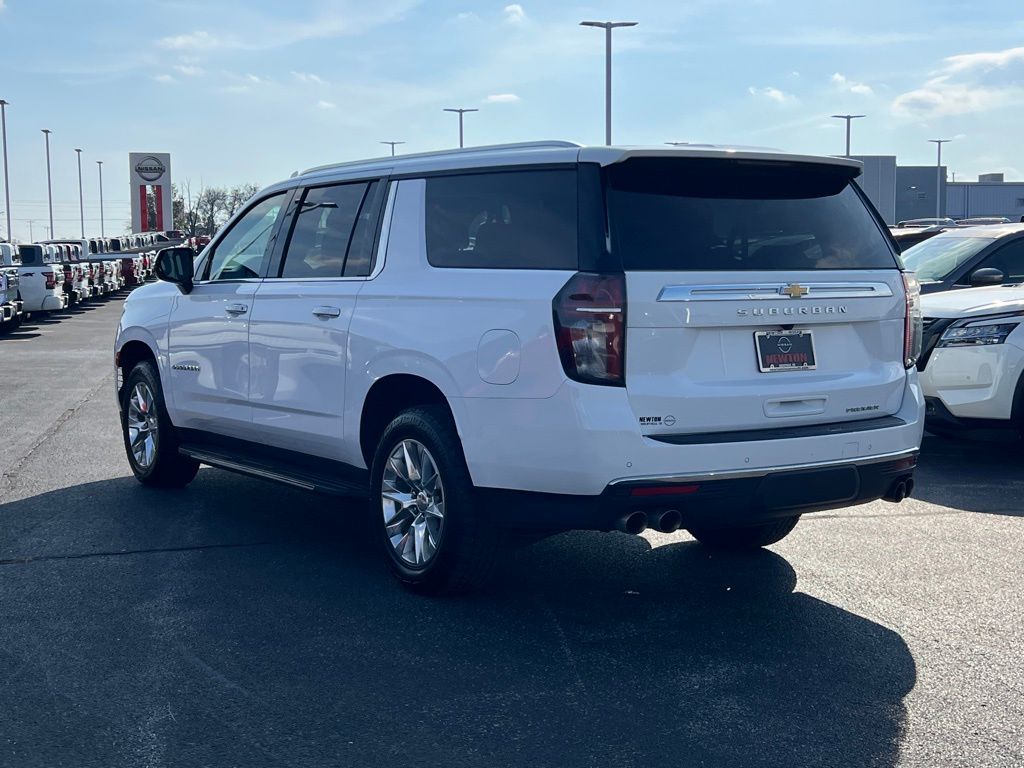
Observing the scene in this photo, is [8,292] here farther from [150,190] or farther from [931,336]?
[150,190]

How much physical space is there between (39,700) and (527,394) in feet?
6.86

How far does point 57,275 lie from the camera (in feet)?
94.6

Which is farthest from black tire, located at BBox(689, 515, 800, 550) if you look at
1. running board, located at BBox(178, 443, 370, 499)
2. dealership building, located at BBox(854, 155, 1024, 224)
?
dealership building, located at BBox(854, 155, 1024, 224)

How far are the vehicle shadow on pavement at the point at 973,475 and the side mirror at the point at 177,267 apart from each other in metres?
4.72

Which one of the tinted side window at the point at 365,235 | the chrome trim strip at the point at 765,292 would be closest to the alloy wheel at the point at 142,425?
the tinted side window at the point at 365,235

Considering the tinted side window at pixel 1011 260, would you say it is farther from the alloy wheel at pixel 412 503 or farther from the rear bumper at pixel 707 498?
the alloy wheel at pixel 412 503

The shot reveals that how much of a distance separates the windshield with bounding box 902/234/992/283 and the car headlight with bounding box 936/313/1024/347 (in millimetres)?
1523

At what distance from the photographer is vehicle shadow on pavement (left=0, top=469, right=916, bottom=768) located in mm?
4016

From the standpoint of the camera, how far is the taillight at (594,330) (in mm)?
4875

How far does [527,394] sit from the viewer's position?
16.6 ft

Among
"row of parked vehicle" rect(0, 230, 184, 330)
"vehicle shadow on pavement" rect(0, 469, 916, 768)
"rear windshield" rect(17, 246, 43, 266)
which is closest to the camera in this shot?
"vehicle shadow on pavement" rect(0, 469, 916, 768)

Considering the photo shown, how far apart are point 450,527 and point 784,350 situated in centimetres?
159

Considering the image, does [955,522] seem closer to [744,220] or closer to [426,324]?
[744,220]

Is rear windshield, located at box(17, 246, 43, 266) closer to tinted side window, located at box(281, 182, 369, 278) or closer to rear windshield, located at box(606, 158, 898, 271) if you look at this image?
tinted side window, located at box(281, 182, 369, 278)
